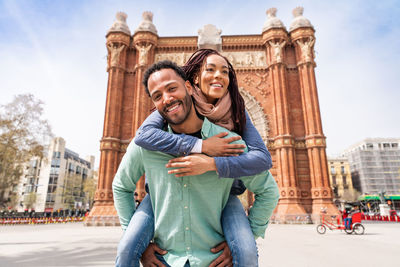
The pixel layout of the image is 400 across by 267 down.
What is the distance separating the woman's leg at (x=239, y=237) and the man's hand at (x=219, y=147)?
13.6 inches

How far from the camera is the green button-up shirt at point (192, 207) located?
1.30 m

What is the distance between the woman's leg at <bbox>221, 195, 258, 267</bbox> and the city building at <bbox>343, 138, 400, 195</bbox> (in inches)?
2502

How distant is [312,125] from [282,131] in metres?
2.00

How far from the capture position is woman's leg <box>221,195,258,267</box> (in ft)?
3.89

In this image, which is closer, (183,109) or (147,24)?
(183,109)

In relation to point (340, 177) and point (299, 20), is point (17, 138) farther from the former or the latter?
point (340, 177)

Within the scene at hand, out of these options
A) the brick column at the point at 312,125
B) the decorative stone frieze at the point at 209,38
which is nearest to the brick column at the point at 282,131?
the brick column at the point at 312,125

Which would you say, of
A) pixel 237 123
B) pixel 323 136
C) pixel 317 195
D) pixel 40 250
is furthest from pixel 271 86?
pixel 237 123

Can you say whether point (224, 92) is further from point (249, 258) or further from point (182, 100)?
point (249, 258)

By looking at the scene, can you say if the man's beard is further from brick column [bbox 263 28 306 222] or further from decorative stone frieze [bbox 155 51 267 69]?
decorative stone frieze [bbox 155 51 267 69]

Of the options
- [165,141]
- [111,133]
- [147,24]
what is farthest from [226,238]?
[147,24]

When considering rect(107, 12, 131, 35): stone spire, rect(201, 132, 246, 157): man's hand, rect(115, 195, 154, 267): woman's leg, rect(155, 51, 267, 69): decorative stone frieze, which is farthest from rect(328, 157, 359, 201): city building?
rect(115, 195, 154, 267): woman's leg

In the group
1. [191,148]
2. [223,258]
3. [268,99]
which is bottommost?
[223,258]

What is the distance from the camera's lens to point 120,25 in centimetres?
1794
